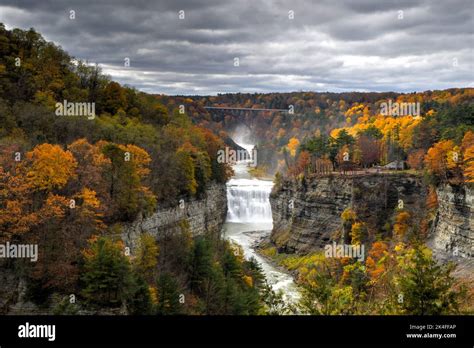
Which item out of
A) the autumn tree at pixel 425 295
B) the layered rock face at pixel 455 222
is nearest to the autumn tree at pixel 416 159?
the layered rock face at pixel 455 222

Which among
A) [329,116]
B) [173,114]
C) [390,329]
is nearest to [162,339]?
[390,329]

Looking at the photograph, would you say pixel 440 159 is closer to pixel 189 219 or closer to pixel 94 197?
pixel 189 219

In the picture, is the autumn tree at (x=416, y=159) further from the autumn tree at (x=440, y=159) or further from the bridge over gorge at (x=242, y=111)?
the bridge over gorge at (x=242, y=111)

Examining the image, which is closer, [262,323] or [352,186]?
[262,323]

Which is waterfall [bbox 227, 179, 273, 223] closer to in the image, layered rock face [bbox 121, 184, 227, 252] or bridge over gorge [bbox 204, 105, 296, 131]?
layered rock face [bbox 121, 184, 227, 252]

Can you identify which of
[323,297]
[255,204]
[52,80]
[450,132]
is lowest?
[255,204]

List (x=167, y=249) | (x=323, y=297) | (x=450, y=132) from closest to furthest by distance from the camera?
1. (x=323, y=297)
2. (x=167, y=249)
3. (x=450, y=132)

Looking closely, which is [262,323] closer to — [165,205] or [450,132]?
[165,205]

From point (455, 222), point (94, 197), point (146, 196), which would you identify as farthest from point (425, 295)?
point (455, 222)
